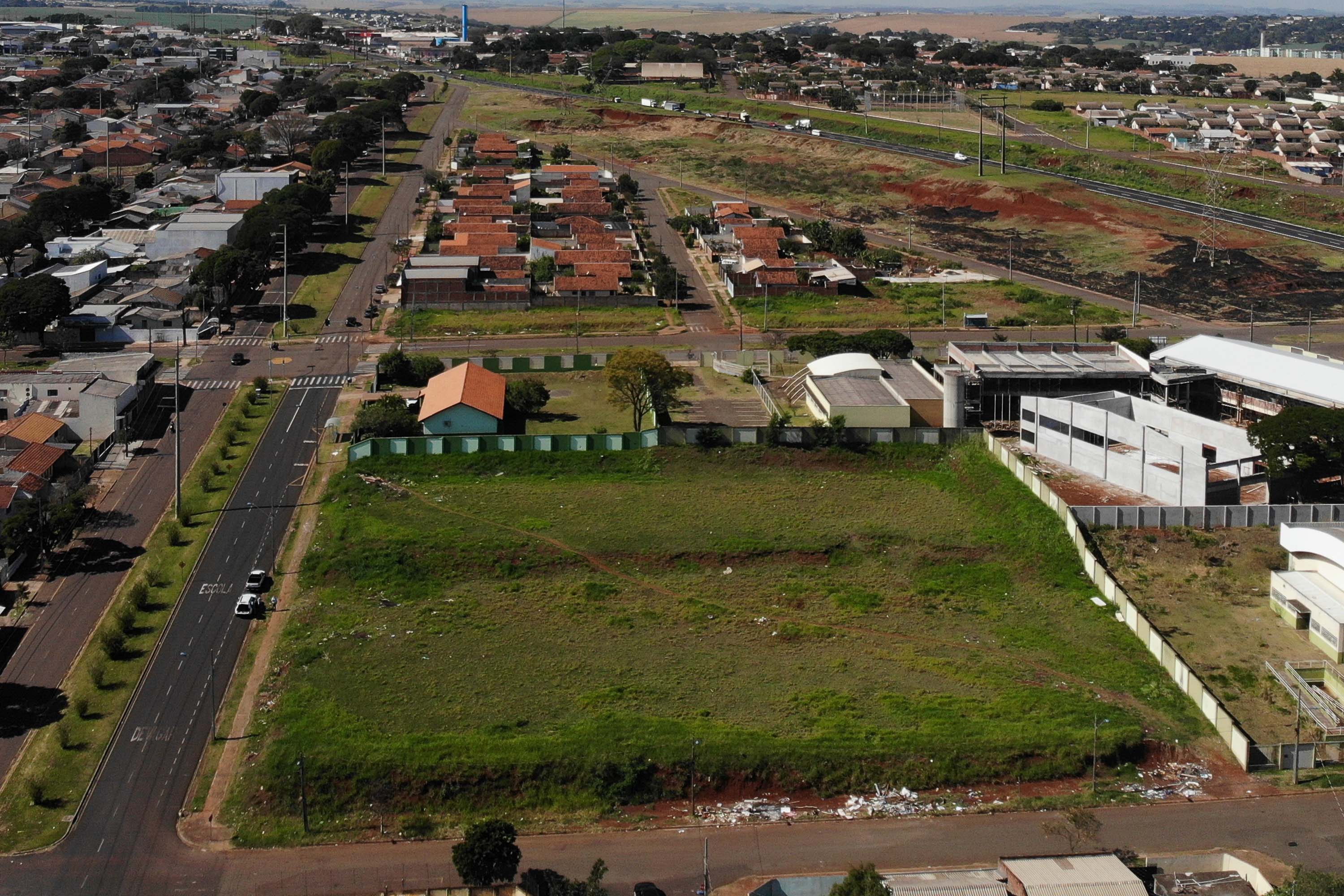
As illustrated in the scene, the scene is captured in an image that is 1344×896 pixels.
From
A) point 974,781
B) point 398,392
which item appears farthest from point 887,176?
point 974,781

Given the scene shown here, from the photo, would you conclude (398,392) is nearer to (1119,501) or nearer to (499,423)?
(499,423)

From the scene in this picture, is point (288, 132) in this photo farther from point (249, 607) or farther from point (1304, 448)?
point (1304, 448)

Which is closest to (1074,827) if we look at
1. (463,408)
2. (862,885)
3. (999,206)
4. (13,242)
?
(862,885)

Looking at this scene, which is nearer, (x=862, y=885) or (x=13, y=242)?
(x=862, y=885)

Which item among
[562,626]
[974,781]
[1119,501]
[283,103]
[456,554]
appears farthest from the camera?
[283,103]

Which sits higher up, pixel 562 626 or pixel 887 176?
pixel 887 176

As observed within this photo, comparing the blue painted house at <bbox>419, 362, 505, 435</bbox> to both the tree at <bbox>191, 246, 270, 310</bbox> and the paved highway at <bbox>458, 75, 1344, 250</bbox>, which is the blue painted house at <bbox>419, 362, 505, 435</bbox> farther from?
the paved highway at <bbox>458, 75, 1344, 250</bbox>

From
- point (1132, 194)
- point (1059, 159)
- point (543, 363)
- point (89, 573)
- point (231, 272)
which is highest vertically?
point (1059, 159)

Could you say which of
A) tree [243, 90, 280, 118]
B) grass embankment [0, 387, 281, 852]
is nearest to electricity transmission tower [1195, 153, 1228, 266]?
grass embankment [0, 387, 281, 852]
